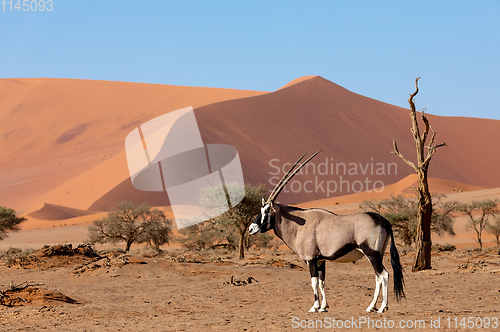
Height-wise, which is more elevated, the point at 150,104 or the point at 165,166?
the point at 150,104

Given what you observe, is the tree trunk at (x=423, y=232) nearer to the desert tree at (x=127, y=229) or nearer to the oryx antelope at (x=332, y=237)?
the oryx antelope at (x=332, y=237)

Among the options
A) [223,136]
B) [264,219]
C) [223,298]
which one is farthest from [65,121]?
[264,219]

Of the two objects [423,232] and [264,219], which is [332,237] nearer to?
[264,219]

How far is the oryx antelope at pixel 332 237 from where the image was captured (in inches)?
277

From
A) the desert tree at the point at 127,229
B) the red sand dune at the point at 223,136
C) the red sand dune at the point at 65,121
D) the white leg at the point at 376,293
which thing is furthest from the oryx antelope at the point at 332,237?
the red sand dune at the point at 65,121

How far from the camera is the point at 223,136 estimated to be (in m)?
67.1

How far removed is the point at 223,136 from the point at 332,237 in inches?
2369

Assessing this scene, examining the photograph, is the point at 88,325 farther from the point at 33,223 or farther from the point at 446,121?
the point at 446,121

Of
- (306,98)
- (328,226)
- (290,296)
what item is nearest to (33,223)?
(290,296)

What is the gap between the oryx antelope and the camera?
23.1 feet

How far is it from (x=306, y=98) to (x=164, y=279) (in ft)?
272

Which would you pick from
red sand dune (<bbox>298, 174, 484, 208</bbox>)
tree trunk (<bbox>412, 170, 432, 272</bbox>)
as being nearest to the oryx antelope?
tree trunk (<bbox>412, 170, 432, 272</bbox>)

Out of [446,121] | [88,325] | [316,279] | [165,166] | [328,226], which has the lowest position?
[88,325]

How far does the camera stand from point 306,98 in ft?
312
